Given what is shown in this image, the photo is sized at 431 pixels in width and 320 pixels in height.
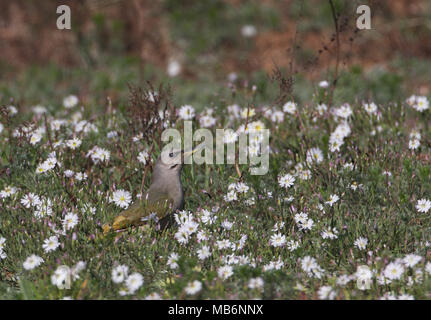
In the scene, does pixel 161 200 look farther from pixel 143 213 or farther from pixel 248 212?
pixel 248 212

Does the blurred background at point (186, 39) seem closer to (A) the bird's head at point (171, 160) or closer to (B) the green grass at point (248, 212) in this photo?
(B) the green grass at point (248, 212)

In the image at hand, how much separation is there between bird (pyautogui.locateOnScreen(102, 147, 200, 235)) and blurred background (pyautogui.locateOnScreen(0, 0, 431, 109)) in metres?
4.93

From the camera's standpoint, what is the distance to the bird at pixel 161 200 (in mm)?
4250

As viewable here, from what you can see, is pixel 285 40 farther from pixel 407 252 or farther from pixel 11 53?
pixel 407 252

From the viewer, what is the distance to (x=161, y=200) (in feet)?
14.4

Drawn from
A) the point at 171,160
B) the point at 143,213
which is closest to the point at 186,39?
the point at 171,160

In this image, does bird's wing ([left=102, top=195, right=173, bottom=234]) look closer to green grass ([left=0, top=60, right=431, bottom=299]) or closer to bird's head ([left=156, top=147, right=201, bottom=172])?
green grass ([left=0, top=60, right=431, bottom=299])

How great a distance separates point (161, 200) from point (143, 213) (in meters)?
0.17

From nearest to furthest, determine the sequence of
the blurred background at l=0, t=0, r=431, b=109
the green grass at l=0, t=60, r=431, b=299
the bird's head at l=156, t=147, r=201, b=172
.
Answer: the green grass at l=0, t=60, r=431, b=299 → the bird's head at l=156, t=147, r=201, b=172 → the blurred background at l=0, t=0, r=431, b=109

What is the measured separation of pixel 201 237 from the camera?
Answer: 13.3 ft

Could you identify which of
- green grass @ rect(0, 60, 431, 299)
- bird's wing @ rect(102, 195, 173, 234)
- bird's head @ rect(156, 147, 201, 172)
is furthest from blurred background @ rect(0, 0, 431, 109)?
bird's wing @ rect(102, 195, 173, 234)

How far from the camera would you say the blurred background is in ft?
31.8
